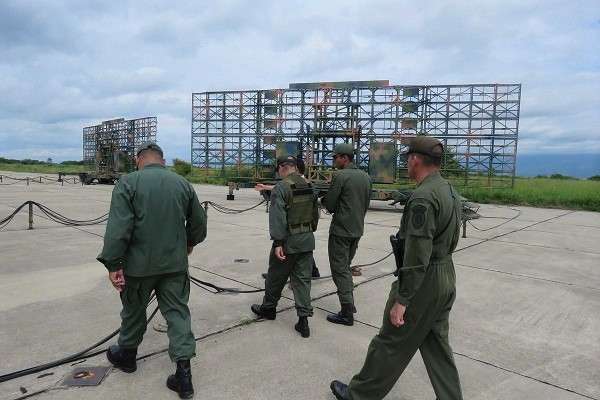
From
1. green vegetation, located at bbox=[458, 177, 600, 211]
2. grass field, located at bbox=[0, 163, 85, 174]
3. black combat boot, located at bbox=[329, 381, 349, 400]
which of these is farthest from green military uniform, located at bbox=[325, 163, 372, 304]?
grass field, located at bbox=[0, 163, 85, 174]

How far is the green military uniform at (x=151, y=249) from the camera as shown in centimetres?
272

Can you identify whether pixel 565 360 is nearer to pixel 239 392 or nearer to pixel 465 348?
pixel 465 348

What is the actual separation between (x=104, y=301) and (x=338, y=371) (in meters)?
2.80

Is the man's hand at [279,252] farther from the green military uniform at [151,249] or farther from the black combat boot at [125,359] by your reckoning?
the black combat boot at [125,359]

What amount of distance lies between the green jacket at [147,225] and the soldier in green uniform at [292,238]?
1001mm

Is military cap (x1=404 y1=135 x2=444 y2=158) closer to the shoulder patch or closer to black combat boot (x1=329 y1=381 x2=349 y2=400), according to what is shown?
the shoulder patch

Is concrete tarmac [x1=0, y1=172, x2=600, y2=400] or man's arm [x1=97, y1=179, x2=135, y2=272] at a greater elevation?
man's arm [x1=97, y1=179, x2=135, y2=272]

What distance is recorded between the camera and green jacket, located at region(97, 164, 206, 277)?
2.69 m

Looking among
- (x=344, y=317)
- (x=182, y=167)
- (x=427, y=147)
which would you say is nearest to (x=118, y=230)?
(x=427, y=147)

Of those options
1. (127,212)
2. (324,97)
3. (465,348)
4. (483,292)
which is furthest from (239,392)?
(324,97)

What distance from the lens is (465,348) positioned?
3568 mm

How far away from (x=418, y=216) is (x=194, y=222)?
168 centimetres

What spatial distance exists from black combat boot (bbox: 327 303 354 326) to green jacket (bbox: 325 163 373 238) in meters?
0.71

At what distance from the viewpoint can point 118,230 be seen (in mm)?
2676
